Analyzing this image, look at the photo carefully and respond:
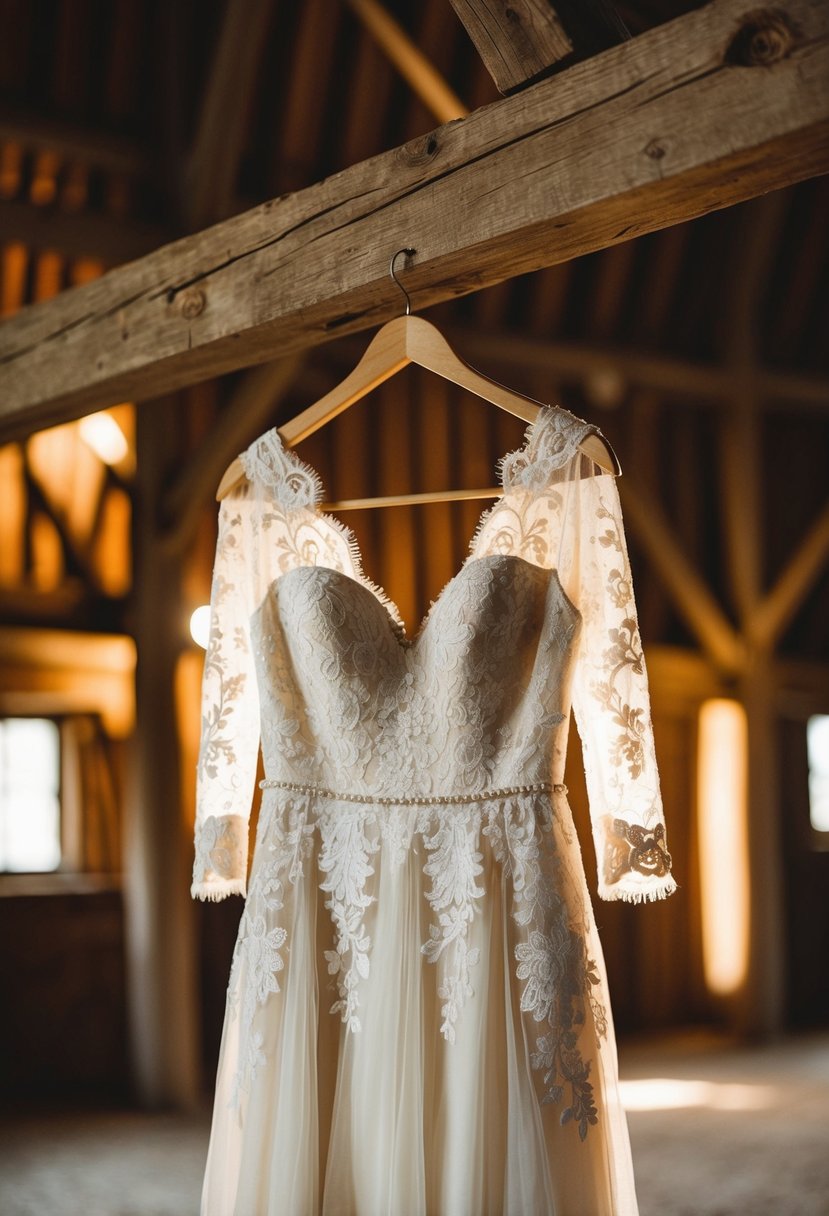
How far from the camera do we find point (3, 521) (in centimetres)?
554

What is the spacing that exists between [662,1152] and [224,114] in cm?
435

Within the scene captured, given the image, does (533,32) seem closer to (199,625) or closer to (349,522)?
(199,625)

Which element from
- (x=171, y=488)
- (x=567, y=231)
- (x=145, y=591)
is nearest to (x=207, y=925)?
(x=145, y=591)

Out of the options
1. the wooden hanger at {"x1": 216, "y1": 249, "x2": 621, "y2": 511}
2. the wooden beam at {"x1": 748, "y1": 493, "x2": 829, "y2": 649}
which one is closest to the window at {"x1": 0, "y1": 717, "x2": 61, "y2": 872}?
the wooden beam at {"x1": 748, "y1": 493, "x2": 829, "y2": 649}

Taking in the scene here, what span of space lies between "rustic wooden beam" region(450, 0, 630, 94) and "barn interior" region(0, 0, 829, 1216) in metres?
0.77

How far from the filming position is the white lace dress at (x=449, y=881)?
6.70ft

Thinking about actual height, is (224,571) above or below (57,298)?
below

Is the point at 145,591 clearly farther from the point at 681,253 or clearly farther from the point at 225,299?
the point at 681,253

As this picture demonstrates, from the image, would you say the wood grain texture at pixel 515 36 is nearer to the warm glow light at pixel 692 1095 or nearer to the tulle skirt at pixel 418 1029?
the tulle skirt at pixel 418 1029

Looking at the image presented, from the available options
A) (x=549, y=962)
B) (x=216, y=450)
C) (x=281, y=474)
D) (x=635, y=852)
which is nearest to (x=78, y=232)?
(x=216, y=450)

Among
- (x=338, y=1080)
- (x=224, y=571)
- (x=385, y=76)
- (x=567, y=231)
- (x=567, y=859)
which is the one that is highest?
(x=385, y=76)

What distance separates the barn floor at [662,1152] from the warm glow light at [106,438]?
2.81 meters

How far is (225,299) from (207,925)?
3866 millimetres

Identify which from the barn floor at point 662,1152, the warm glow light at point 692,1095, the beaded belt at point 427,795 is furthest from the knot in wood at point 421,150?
the warm glow light at point 692,1095
